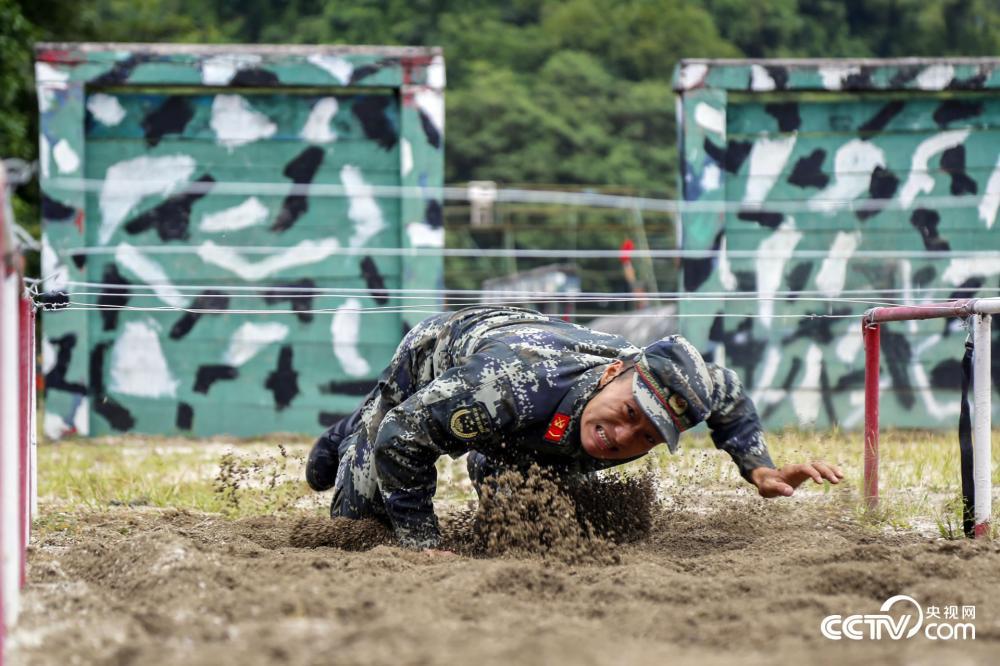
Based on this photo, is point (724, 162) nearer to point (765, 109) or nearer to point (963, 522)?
point (765, 109)

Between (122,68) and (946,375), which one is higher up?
(122,68)

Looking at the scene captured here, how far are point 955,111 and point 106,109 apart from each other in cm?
592

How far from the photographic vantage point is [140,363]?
878 centimetres

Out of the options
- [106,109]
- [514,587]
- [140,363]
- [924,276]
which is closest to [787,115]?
[924,276]

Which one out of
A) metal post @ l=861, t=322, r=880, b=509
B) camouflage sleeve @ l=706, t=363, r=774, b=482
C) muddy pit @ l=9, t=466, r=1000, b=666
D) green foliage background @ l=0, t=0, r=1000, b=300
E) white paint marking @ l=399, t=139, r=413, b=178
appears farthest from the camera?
green foliage background @ l=0, t=0, r=1000, b=300

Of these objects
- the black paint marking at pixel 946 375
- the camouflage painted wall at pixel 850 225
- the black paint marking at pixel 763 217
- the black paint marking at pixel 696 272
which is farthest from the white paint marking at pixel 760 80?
the black paint marking at pixel 946 375

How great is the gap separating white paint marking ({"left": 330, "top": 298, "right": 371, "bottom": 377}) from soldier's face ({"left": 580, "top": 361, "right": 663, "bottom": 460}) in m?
5.06

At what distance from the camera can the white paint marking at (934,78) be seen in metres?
8.69

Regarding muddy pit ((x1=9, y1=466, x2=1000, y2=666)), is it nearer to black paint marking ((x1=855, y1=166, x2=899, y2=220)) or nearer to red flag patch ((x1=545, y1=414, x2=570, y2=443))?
red flag patch ((x1=545, y1=414, x2=570, y2=443))

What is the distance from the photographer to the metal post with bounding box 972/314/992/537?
4102 millimetres

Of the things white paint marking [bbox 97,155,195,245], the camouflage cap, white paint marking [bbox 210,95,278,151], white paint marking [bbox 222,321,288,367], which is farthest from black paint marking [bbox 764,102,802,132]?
the camouflage cap

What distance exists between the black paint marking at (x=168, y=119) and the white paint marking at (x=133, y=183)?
17cm

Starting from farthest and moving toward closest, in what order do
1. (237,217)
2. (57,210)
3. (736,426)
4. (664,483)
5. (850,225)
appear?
(850,225) → (237,217) → (57,210) → (664,483) → (736,426)

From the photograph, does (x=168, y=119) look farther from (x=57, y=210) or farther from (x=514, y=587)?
(x=514, y=587)
